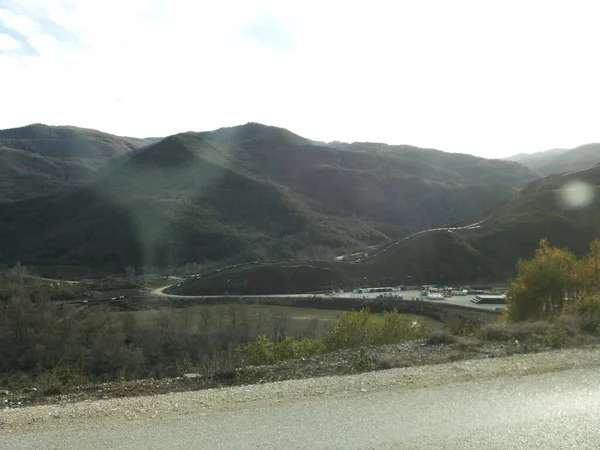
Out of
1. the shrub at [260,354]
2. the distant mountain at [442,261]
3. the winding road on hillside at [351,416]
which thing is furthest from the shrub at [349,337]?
the distant mountain at [442,261]

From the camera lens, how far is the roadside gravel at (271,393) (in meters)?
6.81

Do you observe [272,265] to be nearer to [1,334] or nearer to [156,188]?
[1,334]

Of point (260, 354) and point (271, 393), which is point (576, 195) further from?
point (271, 393)

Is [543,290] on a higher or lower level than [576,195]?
lower

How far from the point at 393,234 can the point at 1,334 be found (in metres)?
97.9

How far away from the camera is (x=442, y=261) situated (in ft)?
238

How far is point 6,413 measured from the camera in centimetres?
718

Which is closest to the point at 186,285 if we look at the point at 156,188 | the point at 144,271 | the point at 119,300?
the point at 119,300

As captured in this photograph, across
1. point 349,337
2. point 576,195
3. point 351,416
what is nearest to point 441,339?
point 349,337

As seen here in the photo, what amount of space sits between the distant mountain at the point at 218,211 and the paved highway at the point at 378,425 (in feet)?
282

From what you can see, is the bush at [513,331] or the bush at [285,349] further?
→ the bush at [285,349]

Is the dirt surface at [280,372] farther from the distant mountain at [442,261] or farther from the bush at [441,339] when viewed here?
the distant mountain at [442,261]

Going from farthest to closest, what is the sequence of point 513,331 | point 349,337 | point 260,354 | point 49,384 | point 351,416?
point 349,337
point 260,354
point 513,331
point 49,384
point 351,416

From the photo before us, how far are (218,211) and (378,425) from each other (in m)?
121
